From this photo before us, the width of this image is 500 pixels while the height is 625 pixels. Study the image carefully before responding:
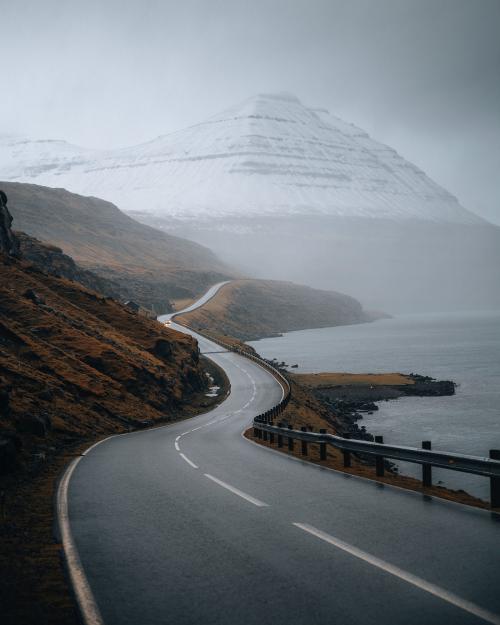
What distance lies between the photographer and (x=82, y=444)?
24.8 m

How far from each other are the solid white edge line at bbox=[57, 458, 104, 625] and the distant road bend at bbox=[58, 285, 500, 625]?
2 cm

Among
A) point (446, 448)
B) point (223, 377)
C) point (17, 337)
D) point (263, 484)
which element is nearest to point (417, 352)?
point (223, 377)

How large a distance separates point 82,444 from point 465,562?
19.8 m

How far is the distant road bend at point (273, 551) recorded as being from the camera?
6.07 meters

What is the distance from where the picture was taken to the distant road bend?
607cm

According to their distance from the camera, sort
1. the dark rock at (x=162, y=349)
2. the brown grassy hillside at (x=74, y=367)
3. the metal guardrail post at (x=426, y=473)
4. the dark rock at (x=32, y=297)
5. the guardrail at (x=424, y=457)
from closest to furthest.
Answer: the guardrail at (x=424, y=457)
the metal guardrail post at (x=426, y=473)
the brown grassy hillside at (x=74, y=367)
the dark rock at (x=32, y=297)
the dark rock at (x=162, y=349)

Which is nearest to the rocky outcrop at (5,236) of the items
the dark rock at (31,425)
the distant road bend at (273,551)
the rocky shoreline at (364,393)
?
the rocky shoreline at (364,393)

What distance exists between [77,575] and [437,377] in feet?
A: 250

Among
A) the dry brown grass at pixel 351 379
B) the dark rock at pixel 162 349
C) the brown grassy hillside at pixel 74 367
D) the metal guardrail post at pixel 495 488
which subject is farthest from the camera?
the dry brown grass at pixel 351 379

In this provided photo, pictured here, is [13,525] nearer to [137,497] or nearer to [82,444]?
[137,497]

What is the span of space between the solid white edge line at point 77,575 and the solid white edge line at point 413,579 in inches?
121

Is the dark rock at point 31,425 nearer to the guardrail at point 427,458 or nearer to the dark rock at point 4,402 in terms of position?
the dark rock at point 4,402

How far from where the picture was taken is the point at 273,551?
26.2ft

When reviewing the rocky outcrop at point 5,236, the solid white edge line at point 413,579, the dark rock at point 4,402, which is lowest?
the solid white edge line at point 413,579
